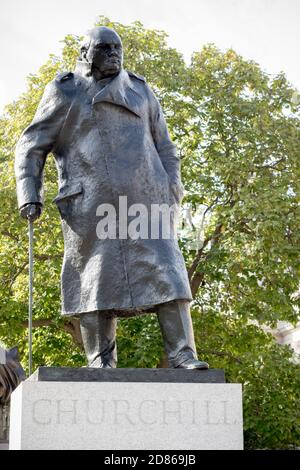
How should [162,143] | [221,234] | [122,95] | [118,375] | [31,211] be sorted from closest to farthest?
[118,375], [31,211], [122,95], [162,143], [221,234]

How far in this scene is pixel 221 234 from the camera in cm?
1795

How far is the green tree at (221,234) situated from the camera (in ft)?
55.4

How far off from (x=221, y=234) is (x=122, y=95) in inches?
465

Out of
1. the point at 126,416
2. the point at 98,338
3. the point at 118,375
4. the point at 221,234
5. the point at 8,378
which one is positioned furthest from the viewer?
the point at 221,234

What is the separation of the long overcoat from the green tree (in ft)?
33.4

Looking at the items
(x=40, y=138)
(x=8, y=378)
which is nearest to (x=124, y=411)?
(x=40, y=138)

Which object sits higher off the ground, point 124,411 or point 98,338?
point 98,338

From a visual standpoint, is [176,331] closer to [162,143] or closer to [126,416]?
[126,416]

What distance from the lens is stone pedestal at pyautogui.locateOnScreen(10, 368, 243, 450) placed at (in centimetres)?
513

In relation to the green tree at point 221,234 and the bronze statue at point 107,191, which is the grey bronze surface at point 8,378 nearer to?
the green tree at point 221,234

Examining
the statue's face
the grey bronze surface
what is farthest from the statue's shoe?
the grey bronze surface

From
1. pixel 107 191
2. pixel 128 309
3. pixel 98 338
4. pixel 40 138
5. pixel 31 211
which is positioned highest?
pixel 40 138

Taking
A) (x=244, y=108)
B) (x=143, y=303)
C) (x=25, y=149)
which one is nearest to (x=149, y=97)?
(x=25, y=149)

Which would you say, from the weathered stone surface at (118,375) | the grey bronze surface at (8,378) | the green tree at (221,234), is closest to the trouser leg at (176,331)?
the weathered stone surface at (118,375)
